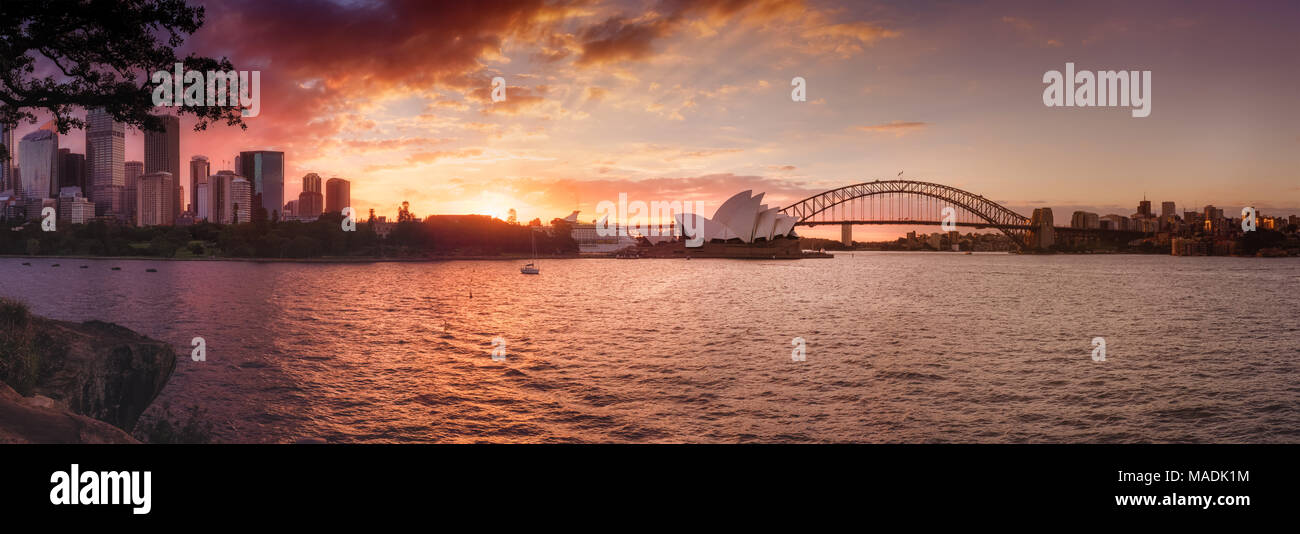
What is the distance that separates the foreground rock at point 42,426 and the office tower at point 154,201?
201 meters

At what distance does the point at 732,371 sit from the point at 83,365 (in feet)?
56.5

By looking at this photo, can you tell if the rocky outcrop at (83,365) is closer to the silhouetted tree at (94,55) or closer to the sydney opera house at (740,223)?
the silhouetted tree at (94,55)

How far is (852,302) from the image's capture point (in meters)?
50.0

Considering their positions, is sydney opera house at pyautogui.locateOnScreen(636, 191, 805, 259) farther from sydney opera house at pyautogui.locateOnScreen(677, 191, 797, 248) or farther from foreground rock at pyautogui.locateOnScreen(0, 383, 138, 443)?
foreground rock at pyautogui.locateOnScreen(0, 383, 138, 443)

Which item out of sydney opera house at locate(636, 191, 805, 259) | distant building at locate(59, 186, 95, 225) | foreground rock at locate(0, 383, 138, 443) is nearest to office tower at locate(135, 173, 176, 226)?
distant building at locate(59, 186, 95, 225)

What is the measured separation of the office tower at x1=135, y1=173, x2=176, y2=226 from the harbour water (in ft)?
505

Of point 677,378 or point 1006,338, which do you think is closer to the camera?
point 677,378

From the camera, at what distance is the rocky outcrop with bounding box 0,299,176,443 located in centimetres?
1054

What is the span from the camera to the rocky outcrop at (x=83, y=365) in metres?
10.5

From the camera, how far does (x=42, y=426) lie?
7.50 meters

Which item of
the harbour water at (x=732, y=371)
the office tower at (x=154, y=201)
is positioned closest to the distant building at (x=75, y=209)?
the office tower at (x=154, y=201)
